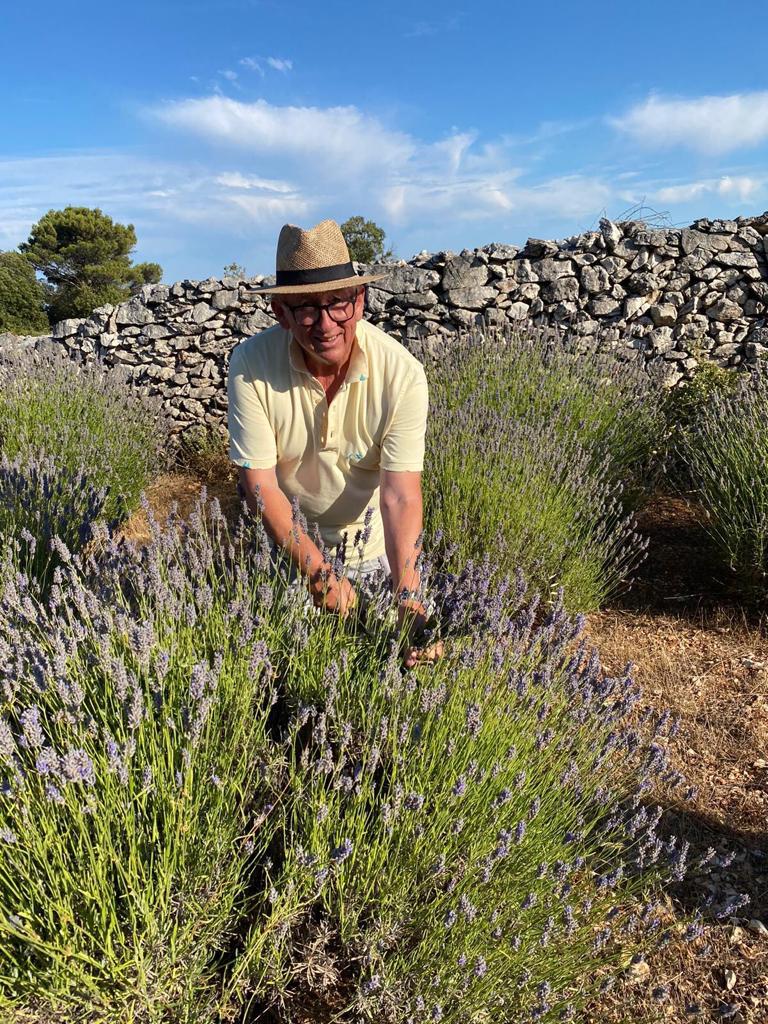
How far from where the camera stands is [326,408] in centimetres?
250

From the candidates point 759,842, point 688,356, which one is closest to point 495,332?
point 688,356

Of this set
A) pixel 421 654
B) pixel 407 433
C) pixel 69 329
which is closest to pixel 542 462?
pixel 407 433

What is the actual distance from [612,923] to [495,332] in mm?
5803

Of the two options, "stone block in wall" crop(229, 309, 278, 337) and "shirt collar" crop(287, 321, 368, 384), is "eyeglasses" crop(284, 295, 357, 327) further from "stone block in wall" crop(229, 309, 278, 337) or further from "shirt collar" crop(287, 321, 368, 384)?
"stone block in wall" crop(229, 309, 278, 337)

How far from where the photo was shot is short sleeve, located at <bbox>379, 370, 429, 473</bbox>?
2.38 metres

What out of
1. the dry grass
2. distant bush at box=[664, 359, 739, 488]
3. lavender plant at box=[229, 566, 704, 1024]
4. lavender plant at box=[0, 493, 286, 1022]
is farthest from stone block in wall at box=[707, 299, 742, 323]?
lavender plant at box=[0, 493, 286, 1022]

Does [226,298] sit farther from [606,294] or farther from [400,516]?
[400,516]

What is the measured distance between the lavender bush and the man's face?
2.00 m

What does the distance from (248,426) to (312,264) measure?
0.59 m

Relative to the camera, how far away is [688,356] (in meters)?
6.72

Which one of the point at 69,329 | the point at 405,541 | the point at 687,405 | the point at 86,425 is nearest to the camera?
the point at 405,541

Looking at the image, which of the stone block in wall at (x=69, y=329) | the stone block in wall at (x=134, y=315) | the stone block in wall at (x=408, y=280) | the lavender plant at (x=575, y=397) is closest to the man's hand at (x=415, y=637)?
the lavender plant at (x=575, y=397)

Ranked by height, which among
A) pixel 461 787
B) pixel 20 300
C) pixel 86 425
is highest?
pixel 20 300

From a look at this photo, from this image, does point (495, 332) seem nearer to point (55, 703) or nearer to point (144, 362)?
point (144, 362)
